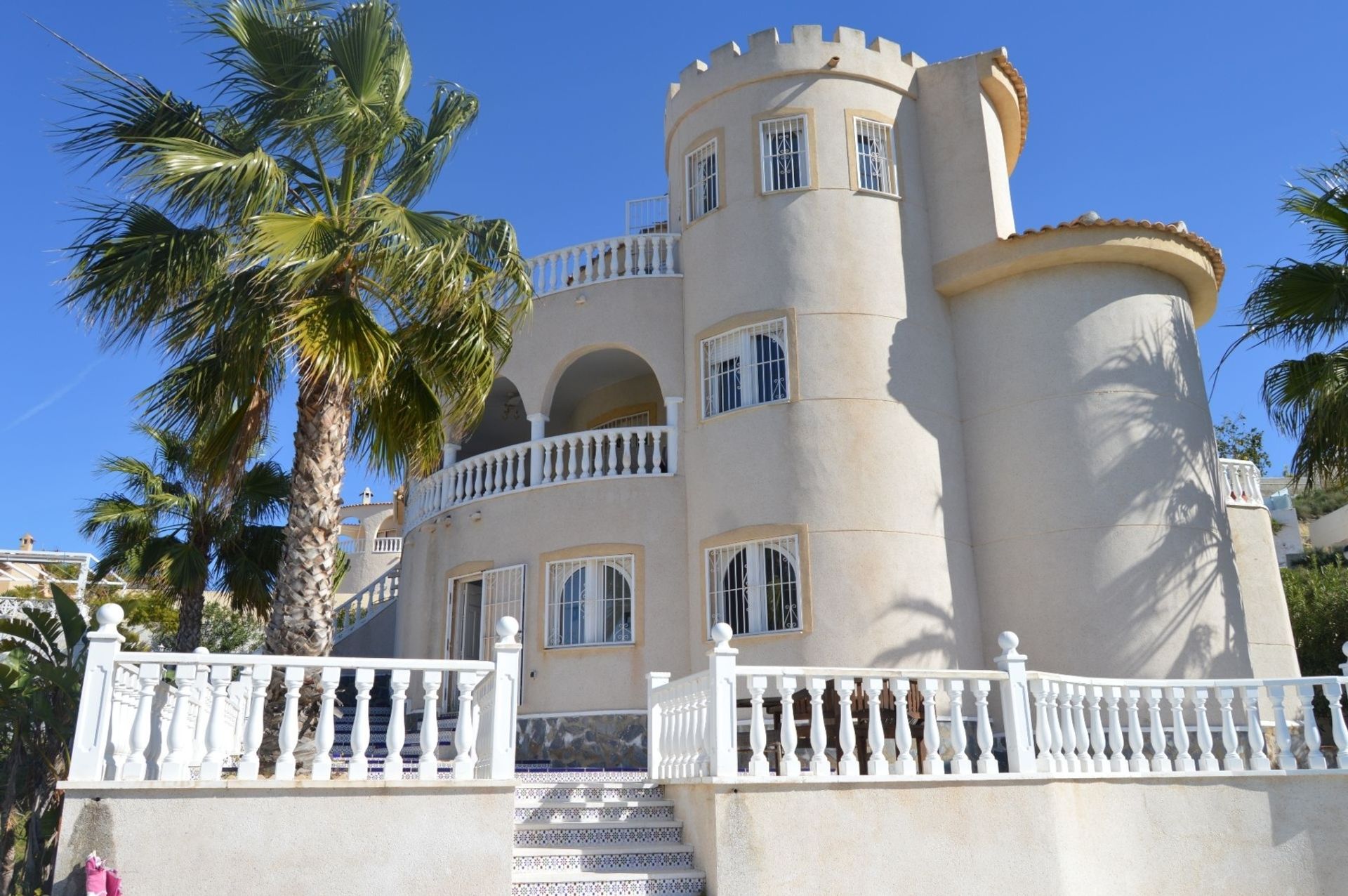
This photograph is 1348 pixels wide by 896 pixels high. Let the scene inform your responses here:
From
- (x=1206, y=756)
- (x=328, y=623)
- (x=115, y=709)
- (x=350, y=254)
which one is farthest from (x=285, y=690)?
(x=1206, y=756)

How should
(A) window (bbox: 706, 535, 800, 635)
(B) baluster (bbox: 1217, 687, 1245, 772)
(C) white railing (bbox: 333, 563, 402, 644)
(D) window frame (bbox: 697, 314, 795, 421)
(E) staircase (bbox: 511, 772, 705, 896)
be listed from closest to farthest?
(E) staircase (bbox: 511, 772, 705, 896), (B) baluster (bbox: 1217, 687, 1245, 772), (A) window (bbox: 706, 535, 800, 635), (D) window frame (bbox: 697, 314, 795, 421), (C) white railing (bbox: 333, 563, 402, 644)

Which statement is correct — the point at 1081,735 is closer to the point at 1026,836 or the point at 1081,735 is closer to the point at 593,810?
the point at 1026,836

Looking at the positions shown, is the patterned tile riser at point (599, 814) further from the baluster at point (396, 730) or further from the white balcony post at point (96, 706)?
the white balcony post at point (96, 706)

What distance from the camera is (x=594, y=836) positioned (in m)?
9.74

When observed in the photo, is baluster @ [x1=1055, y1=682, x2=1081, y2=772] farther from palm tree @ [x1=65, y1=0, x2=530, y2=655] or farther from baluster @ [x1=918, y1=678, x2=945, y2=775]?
palm tree @ [x1=65, y1=0, x2=530, y2=655]

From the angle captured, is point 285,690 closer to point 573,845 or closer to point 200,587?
point 573,845

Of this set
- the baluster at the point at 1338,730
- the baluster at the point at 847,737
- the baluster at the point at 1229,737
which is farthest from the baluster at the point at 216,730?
the baluster at the point at 1338,730

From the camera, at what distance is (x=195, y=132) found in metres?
10.5

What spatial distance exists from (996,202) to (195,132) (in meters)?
11.2

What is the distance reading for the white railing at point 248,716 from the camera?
7.75m

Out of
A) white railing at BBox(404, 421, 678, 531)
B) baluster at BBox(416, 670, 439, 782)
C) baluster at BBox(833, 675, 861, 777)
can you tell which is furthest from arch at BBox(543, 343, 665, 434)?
baluster at BBox(416, 670, 439, 782)

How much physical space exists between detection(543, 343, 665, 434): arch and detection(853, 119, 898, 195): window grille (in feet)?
15.6

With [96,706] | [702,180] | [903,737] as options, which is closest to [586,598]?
[702,180]

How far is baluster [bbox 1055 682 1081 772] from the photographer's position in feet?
33.9
